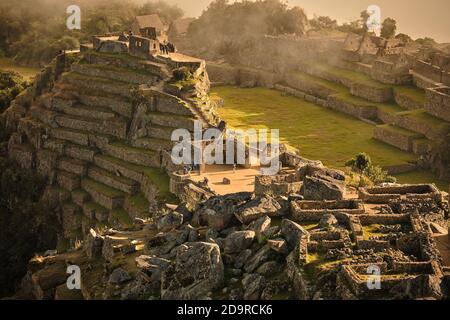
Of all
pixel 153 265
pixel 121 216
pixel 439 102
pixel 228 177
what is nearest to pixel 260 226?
pixel 153 265

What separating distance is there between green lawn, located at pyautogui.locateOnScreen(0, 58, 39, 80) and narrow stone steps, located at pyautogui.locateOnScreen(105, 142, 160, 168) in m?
40.1

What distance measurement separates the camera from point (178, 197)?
64188mm

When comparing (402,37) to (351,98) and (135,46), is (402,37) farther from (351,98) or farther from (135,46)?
(135,46)

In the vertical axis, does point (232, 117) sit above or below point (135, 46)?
below

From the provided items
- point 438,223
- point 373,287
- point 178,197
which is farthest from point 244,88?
point 373,287

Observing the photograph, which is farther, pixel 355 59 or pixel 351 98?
pixel 355 59

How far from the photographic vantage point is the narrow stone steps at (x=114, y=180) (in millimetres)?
71312

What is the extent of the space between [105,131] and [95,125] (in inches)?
39.4

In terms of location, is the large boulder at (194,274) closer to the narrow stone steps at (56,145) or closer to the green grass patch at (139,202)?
the green grass patch at (139,202)

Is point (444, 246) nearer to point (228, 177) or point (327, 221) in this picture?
point (327, 221)

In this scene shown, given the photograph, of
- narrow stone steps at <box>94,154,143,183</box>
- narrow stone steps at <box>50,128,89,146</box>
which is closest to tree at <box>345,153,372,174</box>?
narrow stone steps at <box>94,154,143,183</box>

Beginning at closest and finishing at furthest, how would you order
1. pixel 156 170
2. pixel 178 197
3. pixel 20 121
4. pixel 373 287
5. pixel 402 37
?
1. pixel 373 287
2. pixel 178 197
3. pixel 156 170
4. pixel 20 121
5. pixel 402 37

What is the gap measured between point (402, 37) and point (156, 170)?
6783cm

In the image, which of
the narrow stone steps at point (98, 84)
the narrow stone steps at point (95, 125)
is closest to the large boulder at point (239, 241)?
the narrow stone steps at point (95, 125)
